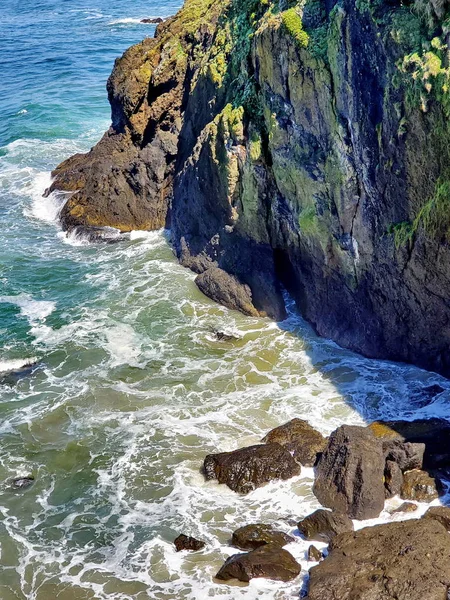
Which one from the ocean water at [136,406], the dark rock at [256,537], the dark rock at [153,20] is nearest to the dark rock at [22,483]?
the ocean water at [136,406]

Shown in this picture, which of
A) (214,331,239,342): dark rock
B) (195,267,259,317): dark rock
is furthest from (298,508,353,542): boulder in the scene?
(195,267,259,317): dark rock

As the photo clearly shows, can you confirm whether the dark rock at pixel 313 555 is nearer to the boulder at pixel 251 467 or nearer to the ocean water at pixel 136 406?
the ocean water at pixel 136 406

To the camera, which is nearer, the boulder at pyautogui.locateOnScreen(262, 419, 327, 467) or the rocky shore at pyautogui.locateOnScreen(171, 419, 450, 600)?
the rocky shore at pyautogui.locateOnScreen(171, 419, 450, 600)

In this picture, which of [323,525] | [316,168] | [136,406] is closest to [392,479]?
[323,525]

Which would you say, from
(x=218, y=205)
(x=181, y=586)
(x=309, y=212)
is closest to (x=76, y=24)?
(x=218, y=205)

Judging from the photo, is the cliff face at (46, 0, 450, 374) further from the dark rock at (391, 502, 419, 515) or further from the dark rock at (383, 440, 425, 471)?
the dark rock at (391, 502, 419, 515)

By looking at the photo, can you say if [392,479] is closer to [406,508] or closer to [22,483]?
[406,508]


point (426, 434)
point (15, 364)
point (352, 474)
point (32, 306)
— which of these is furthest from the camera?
point (32, 306)
